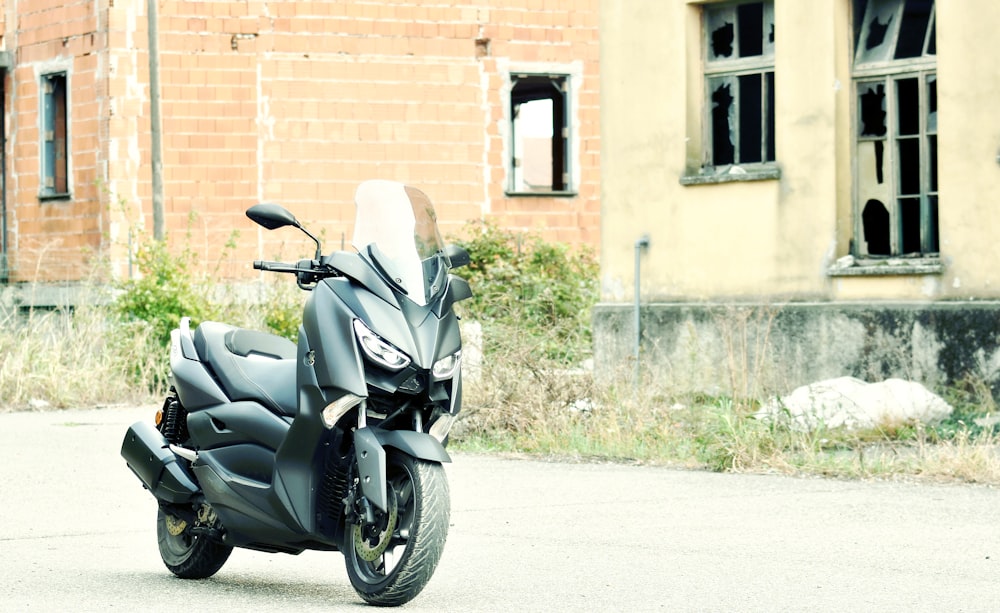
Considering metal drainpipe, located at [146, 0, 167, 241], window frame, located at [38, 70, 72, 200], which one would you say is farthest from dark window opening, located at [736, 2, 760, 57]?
window frame, located at [38, 70, 72, 200]

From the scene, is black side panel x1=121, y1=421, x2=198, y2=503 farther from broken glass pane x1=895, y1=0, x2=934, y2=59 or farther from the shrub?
broken glass pane x1=895, y1=0, x2=934, y2=59

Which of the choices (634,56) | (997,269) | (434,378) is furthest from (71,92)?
(434,378)

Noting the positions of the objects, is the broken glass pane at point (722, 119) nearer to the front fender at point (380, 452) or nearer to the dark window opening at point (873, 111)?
the dark window opening at point (873, 111)

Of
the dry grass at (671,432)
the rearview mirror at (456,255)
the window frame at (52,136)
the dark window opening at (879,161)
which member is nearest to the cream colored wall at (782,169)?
the dark window opening at (879,161)

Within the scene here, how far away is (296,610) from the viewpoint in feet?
20.5

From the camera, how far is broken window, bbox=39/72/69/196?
2464cm

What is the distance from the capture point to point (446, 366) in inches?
249

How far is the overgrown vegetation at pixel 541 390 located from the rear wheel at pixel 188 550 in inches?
185

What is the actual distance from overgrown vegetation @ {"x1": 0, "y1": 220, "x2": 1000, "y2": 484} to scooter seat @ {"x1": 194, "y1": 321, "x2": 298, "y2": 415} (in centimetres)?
470

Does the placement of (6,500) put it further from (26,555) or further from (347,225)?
(347,225)

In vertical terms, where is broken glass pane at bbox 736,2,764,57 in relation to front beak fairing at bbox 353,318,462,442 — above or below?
above

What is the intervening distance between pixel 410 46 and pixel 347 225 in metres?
2.70

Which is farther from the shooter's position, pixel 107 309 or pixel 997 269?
pixel 107 309

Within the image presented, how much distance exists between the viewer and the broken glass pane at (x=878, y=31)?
14500mm
